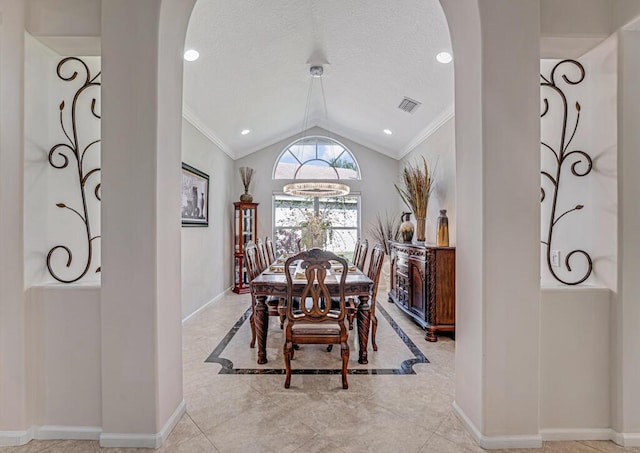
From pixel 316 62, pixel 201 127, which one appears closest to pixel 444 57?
pixel 316 62

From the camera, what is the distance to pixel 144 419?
72.4 inches

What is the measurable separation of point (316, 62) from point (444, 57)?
1.53 m

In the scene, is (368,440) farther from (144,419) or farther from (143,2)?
(143,2)

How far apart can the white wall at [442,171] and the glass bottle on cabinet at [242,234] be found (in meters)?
3.35

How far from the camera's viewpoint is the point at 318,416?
216cm

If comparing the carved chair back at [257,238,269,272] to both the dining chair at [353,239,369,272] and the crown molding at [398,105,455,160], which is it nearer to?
the dining chair at [353,239,369,272]

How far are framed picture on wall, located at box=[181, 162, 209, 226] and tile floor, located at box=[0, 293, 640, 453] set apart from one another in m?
2.13

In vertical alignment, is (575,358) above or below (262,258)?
below

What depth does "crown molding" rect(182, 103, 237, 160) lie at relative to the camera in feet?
14.4

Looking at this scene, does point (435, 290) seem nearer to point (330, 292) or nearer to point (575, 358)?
point (330, 292)

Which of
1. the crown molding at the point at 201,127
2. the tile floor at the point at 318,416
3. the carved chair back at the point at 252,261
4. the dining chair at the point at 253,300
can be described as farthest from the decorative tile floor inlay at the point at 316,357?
the crown molding at the point at 201,127

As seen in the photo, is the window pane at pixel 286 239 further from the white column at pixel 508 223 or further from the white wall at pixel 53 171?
the white column at pixel 508 223
